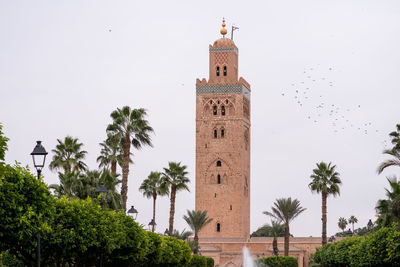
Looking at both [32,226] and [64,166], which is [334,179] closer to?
[64,166]

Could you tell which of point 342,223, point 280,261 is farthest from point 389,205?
point 342,223

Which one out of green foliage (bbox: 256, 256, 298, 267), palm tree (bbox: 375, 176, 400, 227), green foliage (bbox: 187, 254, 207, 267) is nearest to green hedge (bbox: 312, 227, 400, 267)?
palm tree (bbox: 375, 176, 400, 227)

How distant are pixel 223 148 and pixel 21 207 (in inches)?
2614

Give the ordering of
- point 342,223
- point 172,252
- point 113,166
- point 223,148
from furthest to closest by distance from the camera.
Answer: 1. point 342,223
2. point 223,148
3. point 113,166
4. point 172,252

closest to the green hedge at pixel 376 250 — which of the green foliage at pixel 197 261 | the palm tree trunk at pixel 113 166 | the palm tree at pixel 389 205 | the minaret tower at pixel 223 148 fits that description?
the palm tree at pixel 389 205

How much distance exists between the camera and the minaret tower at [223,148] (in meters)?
81.7

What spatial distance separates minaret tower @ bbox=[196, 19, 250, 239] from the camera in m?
81.7

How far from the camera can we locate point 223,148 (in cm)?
8300

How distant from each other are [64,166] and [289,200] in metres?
22.0

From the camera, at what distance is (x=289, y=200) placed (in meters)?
64.1

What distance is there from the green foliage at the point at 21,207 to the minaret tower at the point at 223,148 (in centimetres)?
6365

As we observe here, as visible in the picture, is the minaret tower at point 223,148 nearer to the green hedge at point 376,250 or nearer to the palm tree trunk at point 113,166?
the palm tree trunk at point 113,166

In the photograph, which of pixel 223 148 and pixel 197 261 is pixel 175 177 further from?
pixel 223 148

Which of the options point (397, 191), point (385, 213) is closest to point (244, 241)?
point (385, 213)
